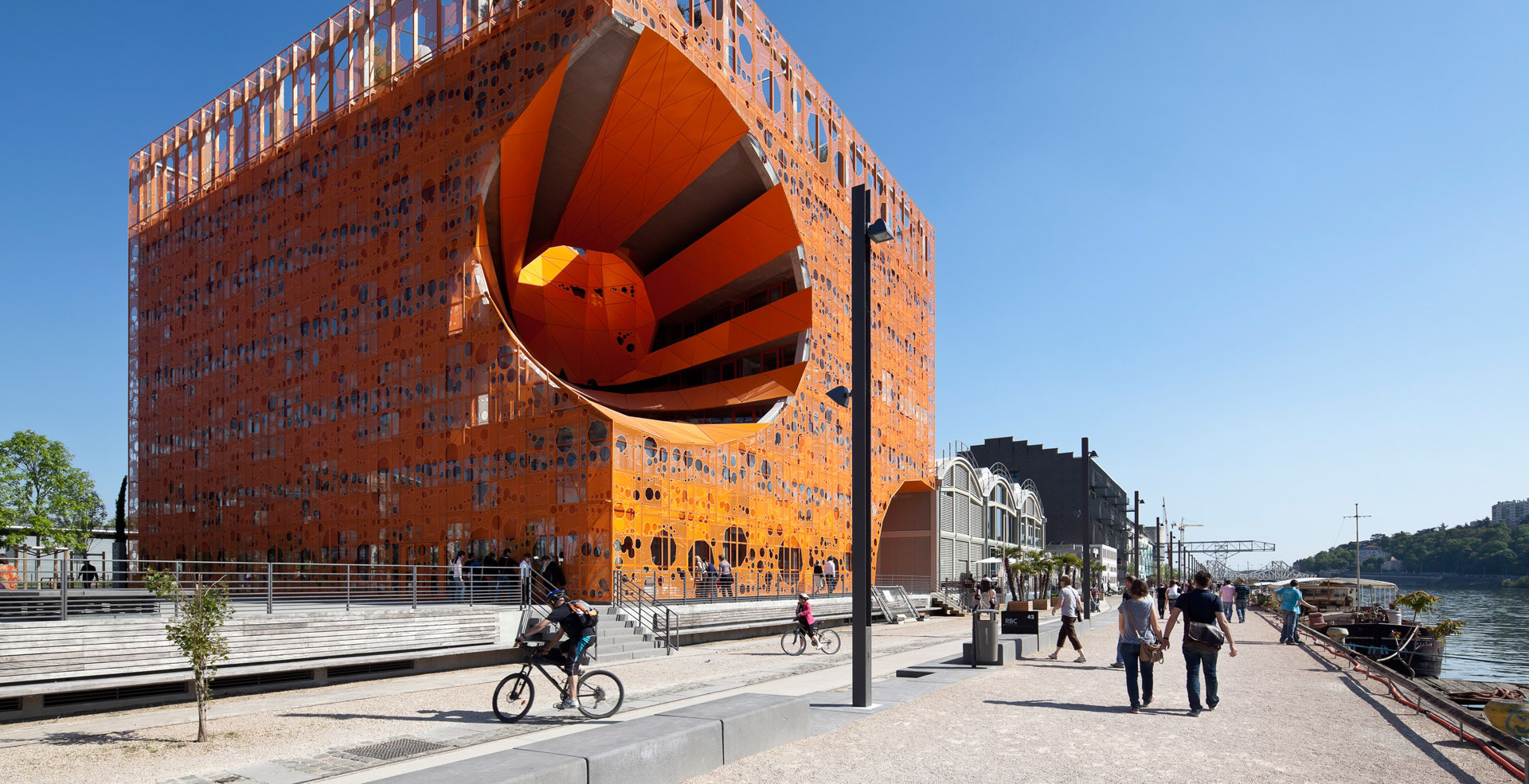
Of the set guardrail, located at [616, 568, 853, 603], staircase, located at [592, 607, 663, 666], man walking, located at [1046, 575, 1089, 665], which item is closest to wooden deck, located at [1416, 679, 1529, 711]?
man walking, located at [1046, 575, 1089, 665]

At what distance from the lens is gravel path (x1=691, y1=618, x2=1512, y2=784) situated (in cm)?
806

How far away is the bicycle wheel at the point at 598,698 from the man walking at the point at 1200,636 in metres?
6.76

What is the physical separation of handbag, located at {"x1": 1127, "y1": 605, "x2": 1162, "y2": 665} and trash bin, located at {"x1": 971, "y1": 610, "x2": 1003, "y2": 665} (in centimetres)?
491

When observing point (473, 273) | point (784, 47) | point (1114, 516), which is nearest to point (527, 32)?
point (473, 273)

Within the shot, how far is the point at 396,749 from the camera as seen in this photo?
9688mm

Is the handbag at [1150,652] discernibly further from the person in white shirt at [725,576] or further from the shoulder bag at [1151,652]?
the person in white shirt at [725,576]

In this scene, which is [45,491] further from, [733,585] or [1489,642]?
[1489,642]

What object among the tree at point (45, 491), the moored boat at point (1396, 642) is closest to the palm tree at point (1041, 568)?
the moored boat at point (1396, 642)

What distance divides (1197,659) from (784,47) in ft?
112

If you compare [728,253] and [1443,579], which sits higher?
[728,253]

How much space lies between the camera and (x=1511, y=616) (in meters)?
65.1

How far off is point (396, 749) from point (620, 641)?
12522mm

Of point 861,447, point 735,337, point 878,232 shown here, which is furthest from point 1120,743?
point 735,337

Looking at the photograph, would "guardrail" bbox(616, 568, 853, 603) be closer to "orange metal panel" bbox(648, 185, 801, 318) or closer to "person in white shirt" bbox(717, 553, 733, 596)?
"person in white shirt" bbox(717, 553, 733, 596)
